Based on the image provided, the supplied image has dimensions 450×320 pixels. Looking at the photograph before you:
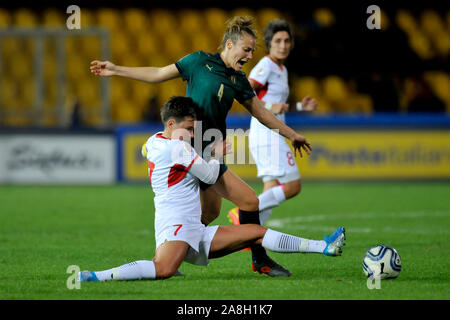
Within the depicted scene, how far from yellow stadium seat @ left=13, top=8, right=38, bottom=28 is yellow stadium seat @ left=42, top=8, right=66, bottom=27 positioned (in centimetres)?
25

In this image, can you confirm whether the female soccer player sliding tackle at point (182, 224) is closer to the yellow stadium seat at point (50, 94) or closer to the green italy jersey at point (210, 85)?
the green italy jersey at point (210, 85)

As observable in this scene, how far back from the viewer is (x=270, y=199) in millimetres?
8352

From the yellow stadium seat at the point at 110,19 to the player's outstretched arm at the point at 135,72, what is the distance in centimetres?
1468

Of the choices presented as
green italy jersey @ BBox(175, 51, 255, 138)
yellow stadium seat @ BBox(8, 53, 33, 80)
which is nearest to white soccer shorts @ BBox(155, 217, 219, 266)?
green italy jersey @ BBox(175, 51, 255, 138)

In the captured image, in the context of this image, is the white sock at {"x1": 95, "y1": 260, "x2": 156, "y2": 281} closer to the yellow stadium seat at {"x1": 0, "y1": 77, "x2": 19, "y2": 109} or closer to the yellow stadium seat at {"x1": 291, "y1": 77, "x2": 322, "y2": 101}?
the yellow stadium seat at {"x1": 0, "y1": 77, "x2": 19, "y2": 109}

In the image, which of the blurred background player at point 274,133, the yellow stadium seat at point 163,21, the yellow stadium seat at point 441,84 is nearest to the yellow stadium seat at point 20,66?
the yellow stadium seat at point 163,21

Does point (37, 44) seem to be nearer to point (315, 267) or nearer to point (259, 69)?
point (259, 69)

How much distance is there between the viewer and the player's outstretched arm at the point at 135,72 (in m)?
6.23

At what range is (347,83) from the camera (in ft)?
63.2

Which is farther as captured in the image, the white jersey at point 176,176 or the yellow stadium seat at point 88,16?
the yellow stadium seat at point 88,16

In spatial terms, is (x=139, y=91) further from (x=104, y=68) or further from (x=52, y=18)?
(x=104, y=68)

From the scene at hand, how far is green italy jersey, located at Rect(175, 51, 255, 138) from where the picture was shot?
6.30 m
